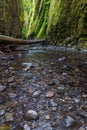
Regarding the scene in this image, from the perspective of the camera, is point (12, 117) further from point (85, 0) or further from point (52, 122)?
point (85, 0)

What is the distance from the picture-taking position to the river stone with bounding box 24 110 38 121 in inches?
96.2

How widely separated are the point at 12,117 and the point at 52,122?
49 cm

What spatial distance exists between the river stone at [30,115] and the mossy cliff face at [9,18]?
10626 mm

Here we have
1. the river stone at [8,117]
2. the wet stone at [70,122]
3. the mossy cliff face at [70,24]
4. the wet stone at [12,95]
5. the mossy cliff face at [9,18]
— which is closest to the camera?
the wet stone at [70,122]

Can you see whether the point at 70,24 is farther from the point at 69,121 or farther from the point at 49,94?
the point at 69,121

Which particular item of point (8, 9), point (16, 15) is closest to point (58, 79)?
point (8, 9)

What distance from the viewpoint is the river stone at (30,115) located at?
244 cm

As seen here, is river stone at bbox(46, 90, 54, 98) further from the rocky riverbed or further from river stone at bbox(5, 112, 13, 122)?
river stone at bbox(5, 112, 13, 122)

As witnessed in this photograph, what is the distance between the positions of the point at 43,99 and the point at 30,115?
0.52 metres

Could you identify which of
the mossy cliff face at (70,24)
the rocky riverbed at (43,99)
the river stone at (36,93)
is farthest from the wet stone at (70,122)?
the mossy cliff face at (70,24)

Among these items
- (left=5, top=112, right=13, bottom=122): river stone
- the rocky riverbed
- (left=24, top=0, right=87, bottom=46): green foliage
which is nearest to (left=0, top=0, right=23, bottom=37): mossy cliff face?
(left=24, top=0, right=87, bottom=46): green foliage

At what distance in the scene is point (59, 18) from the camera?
13.0m

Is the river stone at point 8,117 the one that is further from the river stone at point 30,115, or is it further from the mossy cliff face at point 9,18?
the mossy cliff face at point 9,18

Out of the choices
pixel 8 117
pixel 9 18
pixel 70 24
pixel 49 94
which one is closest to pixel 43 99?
pixel 49 94
